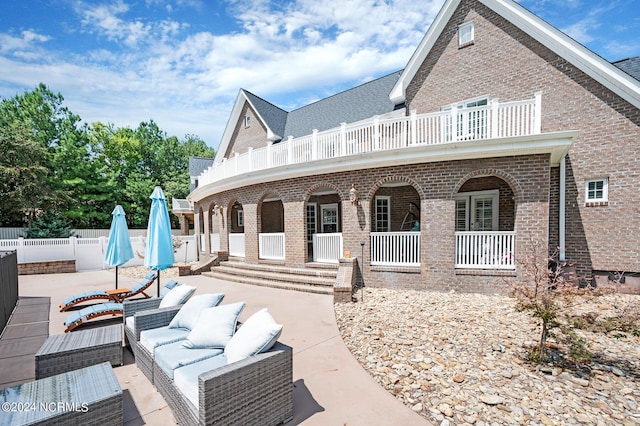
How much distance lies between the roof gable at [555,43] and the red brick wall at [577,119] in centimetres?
15

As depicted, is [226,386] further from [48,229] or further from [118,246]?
[48,229]

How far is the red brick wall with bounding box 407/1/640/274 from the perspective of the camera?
8.01m

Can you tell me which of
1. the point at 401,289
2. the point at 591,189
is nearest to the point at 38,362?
the point at 401,289

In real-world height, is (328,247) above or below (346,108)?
below

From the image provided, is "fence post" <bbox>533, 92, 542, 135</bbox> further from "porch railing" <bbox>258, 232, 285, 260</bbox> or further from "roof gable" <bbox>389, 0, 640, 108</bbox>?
"porch railing" <bbox>258, 232, 285, 260</bbox>

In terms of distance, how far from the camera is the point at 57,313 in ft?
22.2

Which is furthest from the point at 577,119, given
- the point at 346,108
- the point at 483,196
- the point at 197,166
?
the point at 197,166

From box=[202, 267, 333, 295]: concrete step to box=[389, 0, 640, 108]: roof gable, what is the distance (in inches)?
387

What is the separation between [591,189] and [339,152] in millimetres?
7898

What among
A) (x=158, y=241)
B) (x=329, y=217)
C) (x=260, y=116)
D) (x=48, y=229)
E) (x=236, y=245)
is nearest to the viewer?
(x=158, y=241)

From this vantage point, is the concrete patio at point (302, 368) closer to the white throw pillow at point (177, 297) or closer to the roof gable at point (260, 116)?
the white throw pillow at point (177, 297)

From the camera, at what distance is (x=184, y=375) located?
2771 mm

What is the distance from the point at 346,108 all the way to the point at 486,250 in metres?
9.82

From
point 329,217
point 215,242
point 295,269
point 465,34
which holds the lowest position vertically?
point 295,269
